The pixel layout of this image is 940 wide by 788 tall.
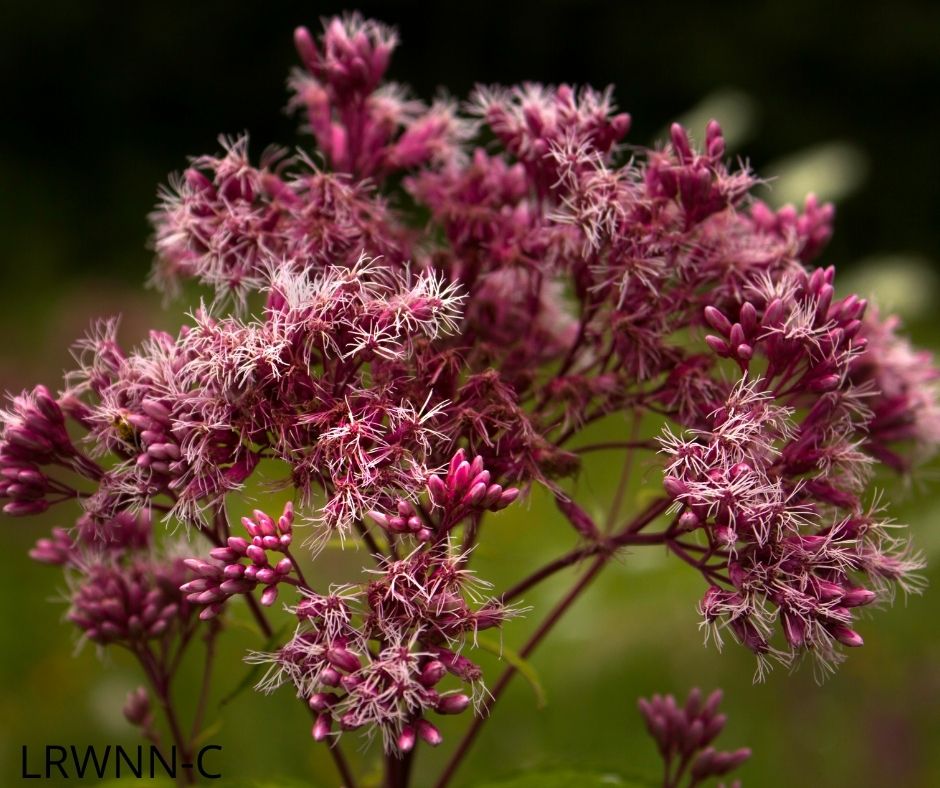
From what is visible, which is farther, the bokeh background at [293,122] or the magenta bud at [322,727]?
the bokeh background at [293,122]

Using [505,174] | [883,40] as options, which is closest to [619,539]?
[505,174]

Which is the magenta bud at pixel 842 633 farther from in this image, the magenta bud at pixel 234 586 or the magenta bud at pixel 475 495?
the magenta bud at pixel 234 586

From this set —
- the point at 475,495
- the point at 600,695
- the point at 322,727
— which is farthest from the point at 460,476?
the point at 600,695

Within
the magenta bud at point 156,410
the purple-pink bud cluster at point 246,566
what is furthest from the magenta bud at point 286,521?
the magenta bud at point 156,410

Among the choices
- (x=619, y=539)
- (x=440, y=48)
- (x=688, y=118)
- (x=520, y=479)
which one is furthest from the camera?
(x=440, y=48)

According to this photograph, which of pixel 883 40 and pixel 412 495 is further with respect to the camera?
pixel 883 40

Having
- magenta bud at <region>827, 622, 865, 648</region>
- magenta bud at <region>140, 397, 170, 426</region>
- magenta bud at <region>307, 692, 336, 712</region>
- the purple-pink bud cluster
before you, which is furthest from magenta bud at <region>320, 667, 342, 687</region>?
magenta bud at <region>827, 622, 865, 648</region>

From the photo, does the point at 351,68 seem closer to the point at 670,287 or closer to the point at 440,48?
the point at 670,287

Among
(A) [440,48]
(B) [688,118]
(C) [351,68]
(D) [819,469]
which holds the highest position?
(A) [440,48]
